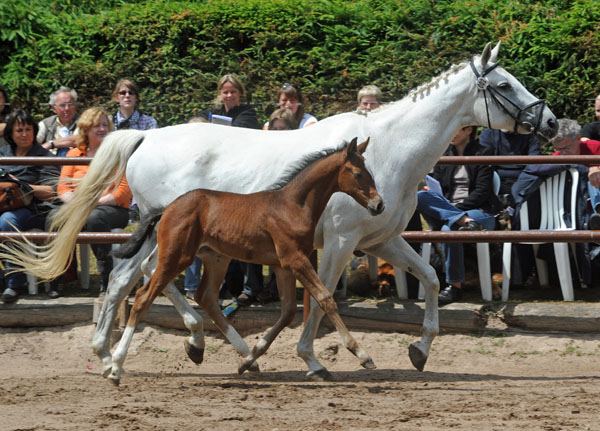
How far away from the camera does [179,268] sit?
619cm

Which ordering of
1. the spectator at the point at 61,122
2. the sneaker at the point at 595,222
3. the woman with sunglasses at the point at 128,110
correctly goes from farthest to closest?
the spectator at the point at 61,122, the woman with sunglasses at the point at 128,110, the sneaker at the point at 595,222

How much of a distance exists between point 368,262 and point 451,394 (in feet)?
8.15

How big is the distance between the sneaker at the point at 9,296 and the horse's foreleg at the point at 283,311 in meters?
2.42

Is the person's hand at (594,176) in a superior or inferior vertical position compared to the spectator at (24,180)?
superior

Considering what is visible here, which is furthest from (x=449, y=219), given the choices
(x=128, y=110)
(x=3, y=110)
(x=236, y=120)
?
(x=3, y=110)

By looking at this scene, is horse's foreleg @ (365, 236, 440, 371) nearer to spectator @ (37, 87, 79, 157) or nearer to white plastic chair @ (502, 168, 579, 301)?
white plastic chair @ (502, 168, 579, 301)

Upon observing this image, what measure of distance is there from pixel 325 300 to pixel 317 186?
75 centimetres

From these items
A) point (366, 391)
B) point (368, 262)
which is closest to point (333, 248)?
point (366, 391)

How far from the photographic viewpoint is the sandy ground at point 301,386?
504 cm

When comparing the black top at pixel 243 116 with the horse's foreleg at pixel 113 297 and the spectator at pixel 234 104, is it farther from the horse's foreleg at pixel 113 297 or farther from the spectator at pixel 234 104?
the horse's foreleg at pixel 113 297

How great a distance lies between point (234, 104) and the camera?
27.8 ft

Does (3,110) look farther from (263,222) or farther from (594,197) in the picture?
(594,197)

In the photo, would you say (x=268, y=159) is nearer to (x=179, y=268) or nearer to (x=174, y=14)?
(x=179, y=268)

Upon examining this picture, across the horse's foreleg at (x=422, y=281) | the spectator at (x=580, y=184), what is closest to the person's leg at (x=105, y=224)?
the horse's foreleg at (x=422, y=281)
